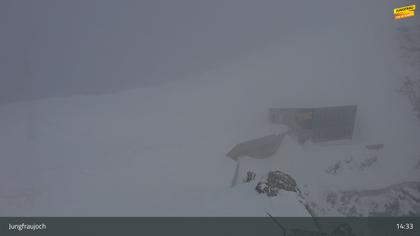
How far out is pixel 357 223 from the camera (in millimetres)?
24828

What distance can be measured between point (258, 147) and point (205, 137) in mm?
5034


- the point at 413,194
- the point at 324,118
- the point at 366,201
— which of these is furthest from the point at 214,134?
the point at 413,194

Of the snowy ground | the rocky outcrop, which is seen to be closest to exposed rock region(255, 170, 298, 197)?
the snowy ground

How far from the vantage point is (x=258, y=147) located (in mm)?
29531

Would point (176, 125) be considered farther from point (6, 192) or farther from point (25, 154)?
point (6, 192)

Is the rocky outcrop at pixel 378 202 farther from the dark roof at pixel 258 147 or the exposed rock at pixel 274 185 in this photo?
the exposed rock at pixel 274 185

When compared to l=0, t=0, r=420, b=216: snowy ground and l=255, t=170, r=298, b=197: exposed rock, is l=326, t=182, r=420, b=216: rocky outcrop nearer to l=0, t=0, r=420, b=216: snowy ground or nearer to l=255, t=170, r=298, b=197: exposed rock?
l=0, t=0, r=420, b=216: snowy ground

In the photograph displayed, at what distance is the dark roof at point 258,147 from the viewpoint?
2762 cm

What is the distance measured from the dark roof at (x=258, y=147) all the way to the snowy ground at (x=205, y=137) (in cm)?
69

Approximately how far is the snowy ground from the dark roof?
0.69 meters

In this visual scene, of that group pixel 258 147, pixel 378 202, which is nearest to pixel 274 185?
pixel 258 147

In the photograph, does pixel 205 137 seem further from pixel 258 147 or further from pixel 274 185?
pixel 274 185

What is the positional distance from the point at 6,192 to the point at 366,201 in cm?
2721

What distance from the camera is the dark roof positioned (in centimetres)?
2762
